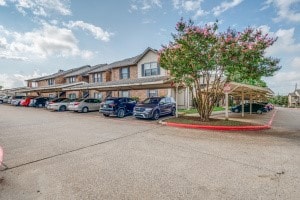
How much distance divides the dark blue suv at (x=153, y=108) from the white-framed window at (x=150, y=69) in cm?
967

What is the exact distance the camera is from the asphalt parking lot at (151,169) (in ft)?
12.5

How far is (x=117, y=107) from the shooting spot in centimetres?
1664

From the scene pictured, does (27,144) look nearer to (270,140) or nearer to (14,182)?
(14,182)

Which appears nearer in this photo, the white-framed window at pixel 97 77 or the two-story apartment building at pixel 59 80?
the white-framed window at pixel 97 77

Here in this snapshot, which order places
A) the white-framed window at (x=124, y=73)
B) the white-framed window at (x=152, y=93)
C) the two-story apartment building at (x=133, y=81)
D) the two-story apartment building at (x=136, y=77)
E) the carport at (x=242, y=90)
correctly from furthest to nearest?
the white-framed window at (x=124, y=73), the white-framed window at (x=152, y=93), the two-story apartment building at (x=136, y=77), the two-story apartment building at (x=133, y=81), the carport at (x=242, y=90)

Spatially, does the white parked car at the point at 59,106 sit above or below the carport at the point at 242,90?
below

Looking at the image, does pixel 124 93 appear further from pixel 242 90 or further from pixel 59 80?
pixel 59 80

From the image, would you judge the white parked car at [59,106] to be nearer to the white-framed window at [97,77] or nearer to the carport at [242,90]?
the white-framed window at [97,77]

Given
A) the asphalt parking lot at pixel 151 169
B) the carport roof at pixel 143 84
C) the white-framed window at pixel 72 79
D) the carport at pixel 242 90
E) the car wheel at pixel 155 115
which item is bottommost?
the asphalt parking lot at pixel 151 169

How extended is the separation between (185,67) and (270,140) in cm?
604

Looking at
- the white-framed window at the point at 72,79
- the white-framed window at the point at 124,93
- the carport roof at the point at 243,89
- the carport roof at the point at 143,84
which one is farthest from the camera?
the white-framed window at the point at 72,79

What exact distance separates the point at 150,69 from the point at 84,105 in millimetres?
9877

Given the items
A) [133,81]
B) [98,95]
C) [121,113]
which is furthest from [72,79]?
[121,113]

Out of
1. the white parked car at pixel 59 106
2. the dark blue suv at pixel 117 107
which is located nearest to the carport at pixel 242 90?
the dark blue suv at pixel 117 107
